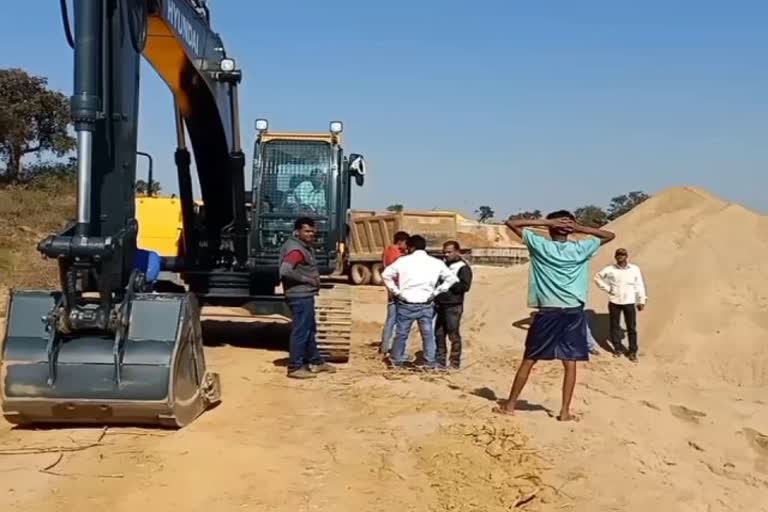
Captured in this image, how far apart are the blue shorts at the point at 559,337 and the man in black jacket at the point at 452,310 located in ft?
9.49

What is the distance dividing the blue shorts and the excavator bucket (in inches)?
112

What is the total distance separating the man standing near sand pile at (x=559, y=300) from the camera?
7.98m

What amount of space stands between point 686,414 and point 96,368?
229 inches

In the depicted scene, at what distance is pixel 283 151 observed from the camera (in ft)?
40.7

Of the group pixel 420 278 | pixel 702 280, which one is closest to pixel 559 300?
pixel 420 278

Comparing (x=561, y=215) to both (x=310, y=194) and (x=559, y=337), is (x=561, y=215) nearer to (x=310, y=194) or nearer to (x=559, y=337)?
(x=559, y=337)

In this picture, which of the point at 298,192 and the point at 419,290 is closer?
the point at 419,290

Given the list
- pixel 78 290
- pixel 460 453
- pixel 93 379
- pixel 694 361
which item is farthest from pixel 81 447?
pixel 694 361

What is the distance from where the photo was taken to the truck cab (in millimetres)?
12023

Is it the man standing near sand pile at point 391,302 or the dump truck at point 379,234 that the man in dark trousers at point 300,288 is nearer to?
the man standing near sand pile at point 391,302

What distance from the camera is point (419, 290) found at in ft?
35.0

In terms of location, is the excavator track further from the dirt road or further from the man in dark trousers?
the dirt road

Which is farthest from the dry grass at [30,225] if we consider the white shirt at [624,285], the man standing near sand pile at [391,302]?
the white shirt at [624,285]

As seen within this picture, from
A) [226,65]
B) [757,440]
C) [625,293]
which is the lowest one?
[757,440]
